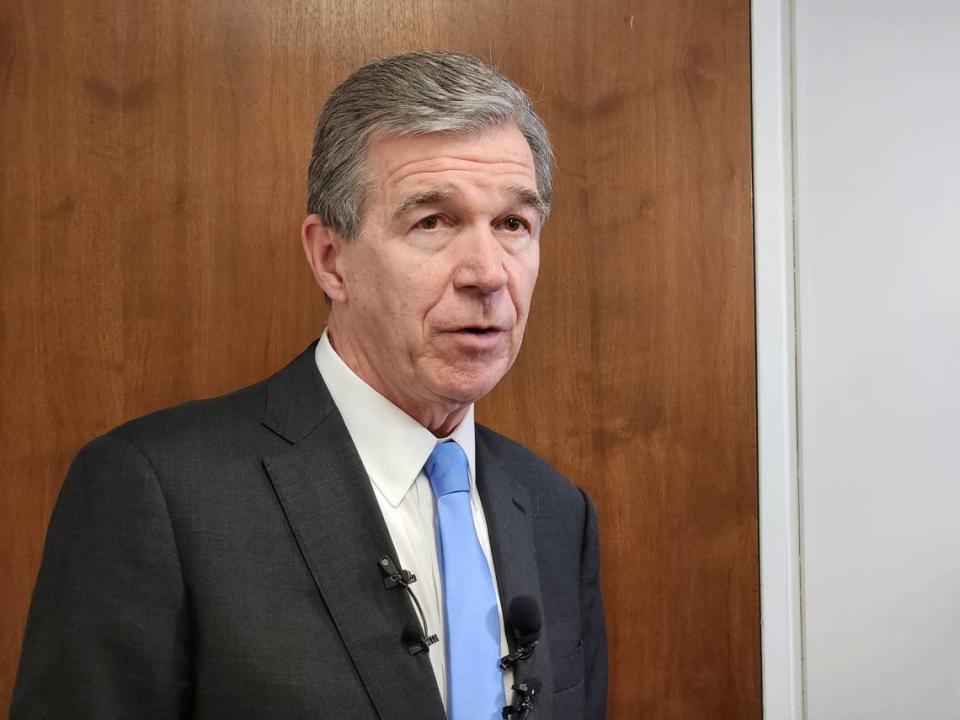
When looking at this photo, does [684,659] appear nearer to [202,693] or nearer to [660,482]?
[660,482]

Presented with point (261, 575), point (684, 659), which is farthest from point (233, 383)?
point (684, 659)

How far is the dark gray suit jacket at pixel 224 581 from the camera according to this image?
4.17ft

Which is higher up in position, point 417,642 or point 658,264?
point 658,264

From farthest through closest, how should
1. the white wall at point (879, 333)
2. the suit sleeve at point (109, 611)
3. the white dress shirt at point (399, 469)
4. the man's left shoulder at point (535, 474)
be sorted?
1. the white wall at point (879, 333)
2. the man's left shoulder at point (535, 474)
3. the white dress shirt at point (399, 469)
4. the suit sleeve at point (109, 611)

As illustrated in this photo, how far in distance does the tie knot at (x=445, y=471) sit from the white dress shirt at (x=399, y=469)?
1 centimetres

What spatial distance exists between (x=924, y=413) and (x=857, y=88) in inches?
25.4

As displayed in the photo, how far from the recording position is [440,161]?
1.43 meters

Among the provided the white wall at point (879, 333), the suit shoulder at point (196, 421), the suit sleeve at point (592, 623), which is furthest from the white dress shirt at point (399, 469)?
the white wall at point (879, 333)

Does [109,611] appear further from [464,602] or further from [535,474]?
[535,474]

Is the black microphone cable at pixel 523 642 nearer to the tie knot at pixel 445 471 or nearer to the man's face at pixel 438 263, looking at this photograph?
the tie knot at pixel 445 471

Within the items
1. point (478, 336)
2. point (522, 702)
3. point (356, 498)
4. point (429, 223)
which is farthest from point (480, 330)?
point (522, 702)

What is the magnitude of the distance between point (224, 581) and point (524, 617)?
0.42m

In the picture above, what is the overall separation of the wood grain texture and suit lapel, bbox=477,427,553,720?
29cm

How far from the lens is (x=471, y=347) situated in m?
1.43
